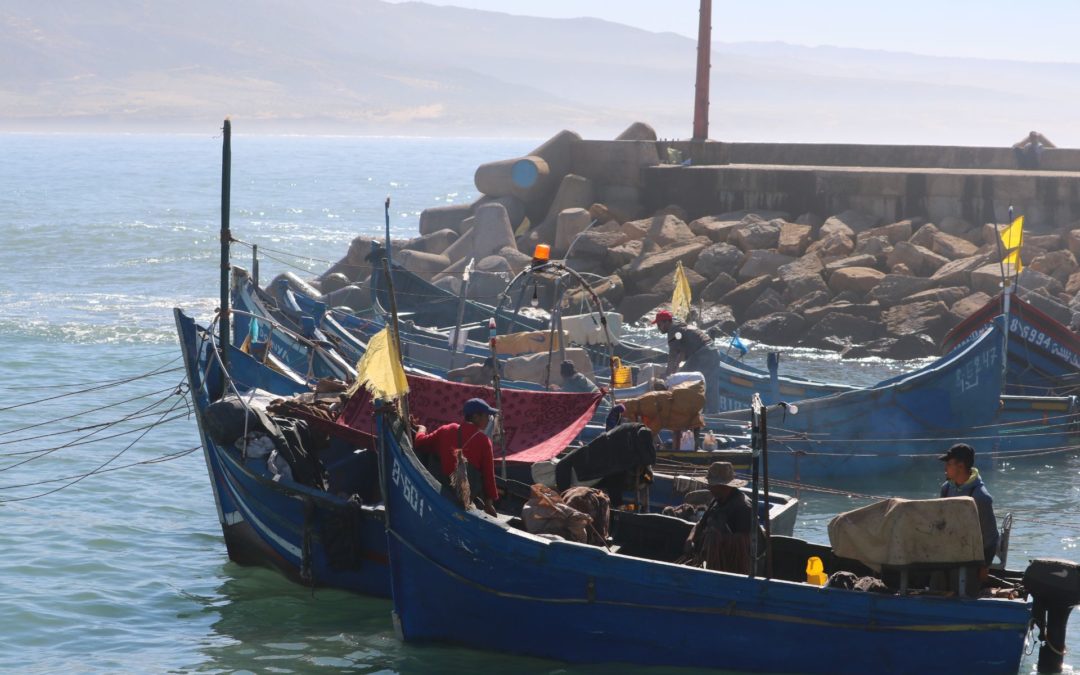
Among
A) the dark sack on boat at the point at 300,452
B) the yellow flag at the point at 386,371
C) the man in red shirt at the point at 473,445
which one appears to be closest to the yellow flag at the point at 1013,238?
the man in red shirt at the point at 473,445

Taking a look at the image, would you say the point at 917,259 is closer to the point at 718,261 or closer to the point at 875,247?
the point at 875,247

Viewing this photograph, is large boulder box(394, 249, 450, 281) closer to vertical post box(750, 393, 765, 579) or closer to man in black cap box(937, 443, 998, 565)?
vertical post box(750, 393, 765, 579)

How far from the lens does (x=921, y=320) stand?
2531 centimetres

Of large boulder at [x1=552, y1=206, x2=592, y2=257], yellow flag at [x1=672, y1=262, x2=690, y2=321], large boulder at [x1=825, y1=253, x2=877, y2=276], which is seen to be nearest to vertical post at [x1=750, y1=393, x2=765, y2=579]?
yellow flag at [x1=672, y1=262, x2=690, y2=321]

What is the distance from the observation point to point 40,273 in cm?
3944

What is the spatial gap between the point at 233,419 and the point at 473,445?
8.87 ft

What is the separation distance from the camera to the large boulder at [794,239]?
2861cm

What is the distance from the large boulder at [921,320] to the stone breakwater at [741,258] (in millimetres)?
25

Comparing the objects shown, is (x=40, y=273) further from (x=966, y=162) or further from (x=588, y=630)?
(x=588, y=630)

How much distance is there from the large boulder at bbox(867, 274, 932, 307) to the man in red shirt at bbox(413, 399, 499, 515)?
1724 cm

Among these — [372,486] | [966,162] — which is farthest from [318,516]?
[966,162]

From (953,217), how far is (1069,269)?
3698mm

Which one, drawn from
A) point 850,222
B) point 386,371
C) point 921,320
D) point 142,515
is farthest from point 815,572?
point 850,222

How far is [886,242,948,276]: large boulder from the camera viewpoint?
27.2 meters
